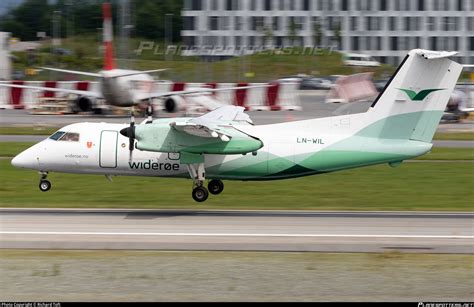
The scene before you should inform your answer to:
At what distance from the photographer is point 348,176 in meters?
35.3

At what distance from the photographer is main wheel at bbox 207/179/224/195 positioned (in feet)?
99.3

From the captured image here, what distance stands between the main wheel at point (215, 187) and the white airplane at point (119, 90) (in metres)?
22.6

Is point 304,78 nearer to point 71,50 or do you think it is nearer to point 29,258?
point 71,50

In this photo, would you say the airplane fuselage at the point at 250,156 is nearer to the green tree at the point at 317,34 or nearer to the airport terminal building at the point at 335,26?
the airport terminal building at the point at 335,26

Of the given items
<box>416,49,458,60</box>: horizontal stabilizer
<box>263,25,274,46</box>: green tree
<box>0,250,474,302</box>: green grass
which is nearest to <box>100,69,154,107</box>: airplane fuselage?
<box>416,49,458,60</box>: horizontal stabilizer

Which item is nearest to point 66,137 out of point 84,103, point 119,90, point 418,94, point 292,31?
point 418,94

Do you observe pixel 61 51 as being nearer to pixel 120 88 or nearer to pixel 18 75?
pixel 18 75

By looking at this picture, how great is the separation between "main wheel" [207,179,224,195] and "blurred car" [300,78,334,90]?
5677 cm

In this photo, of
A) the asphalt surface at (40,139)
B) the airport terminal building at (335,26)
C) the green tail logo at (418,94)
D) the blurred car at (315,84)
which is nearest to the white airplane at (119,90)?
the asphalt surface at (40,139)

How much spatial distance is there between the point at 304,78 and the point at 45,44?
2975 cm

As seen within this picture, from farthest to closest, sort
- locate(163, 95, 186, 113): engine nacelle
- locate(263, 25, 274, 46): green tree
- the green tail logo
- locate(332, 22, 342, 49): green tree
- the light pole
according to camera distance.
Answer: locate(263, 25, 274, 46): green tree
locate(332, 22, 342, 49): green tree
the light pole
locate(163, 95, 186, 113): engine nacelle
the green tail logo

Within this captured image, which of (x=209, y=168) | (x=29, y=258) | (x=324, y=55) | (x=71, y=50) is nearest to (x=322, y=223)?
(x=209, y=168)

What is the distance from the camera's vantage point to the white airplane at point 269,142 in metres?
27.2

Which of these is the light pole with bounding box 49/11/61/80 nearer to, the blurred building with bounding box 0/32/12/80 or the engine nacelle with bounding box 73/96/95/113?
the blurred building with bounding box 0/32/12/80
